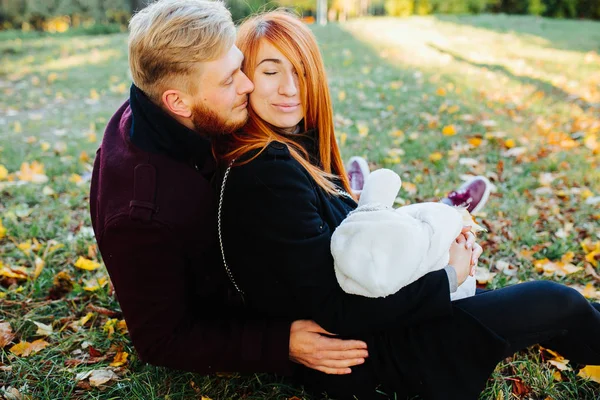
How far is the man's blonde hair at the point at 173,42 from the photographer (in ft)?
5.31

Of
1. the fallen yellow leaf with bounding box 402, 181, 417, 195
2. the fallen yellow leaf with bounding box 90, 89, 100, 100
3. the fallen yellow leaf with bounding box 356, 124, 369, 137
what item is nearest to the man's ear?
the fallen yellow leaf with bounding box 402, 181, 417, 195

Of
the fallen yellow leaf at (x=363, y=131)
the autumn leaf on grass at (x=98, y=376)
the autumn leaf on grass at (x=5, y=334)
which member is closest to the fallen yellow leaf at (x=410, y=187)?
the fallen yellow leaf at (x=363, y=131)

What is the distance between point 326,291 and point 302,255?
146 millimetres

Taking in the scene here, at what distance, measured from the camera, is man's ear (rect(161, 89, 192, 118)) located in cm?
168

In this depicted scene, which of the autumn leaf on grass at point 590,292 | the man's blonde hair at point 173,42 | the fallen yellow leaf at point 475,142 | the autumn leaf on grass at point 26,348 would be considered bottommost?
the autumn leaf on grass at point 26,348

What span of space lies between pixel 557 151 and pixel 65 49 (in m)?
9.74

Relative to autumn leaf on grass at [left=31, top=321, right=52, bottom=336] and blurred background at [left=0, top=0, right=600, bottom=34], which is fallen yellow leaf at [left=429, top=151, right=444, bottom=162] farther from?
blurred background at [left=0, top=0, right=600, bottom=34]

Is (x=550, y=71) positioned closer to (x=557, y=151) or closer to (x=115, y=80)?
(x=557, y=151)

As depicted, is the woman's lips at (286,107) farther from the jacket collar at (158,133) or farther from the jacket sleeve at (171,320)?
the jacket sleeve at (171,320)

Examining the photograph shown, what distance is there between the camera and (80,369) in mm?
2107

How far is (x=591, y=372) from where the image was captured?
78.2 inches

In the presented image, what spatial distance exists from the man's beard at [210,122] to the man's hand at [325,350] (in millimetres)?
738

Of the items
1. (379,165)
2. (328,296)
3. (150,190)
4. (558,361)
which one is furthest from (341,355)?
(379,165)

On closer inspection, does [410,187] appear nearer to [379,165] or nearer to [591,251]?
[379,165]
